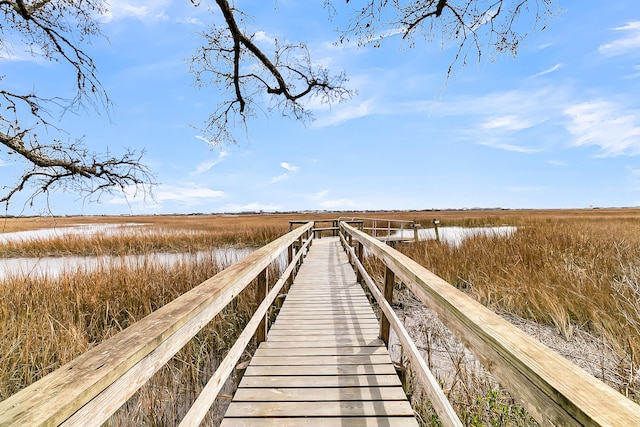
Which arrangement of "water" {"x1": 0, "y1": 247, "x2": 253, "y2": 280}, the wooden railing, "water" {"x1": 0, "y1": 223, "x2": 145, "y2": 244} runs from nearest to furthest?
"water" {"x1": 0, "y1": 247, "x2": 253, "y2": 280}, the wooden railing, "water" {"x1": 0, "y1": 223, "x2": 145, "y2": 244}

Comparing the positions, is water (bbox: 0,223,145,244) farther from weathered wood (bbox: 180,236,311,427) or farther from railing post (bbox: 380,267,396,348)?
railing post (bbox: 380,267,396,348)

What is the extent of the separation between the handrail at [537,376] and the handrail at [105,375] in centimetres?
118

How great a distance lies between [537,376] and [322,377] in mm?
1989

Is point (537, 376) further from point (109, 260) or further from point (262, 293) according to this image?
point (109, 260)

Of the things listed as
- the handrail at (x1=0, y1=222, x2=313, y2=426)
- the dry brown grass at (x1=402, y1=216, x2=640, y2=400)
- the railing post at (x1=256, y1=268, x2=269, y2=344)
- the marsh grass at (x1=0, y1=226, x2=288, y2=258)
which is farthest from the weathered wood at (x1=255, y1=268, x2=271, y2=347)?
the marsh grass at (x1=0, y1=226, x2=288, y2=258)

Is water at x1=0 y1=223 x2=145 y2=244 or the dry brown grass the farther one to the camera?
water at x1=0 y1=223 x2=145 y2=244

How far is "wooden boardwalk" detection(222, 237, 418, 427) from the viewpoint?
6.72 feet

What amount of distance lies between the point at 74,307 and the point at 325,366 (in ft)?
16.0

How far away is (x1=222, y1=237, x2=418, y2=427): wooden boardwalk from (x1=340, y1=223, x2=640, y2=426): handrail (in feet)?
3.61

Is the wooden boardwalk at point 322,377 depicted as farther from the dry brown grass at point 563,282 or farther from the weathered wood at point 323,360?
the dry brown grass at point 563,282

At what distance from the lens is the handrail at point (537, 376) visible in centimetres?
71

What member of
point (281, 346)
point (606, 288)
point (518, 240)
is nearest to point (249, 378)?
point (281, 346)

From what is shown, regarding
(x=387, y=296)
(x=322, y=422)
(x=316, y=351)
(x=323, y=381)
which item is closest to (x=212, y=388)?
(x=322, y=422)

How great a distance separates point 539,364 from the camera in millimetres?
905
